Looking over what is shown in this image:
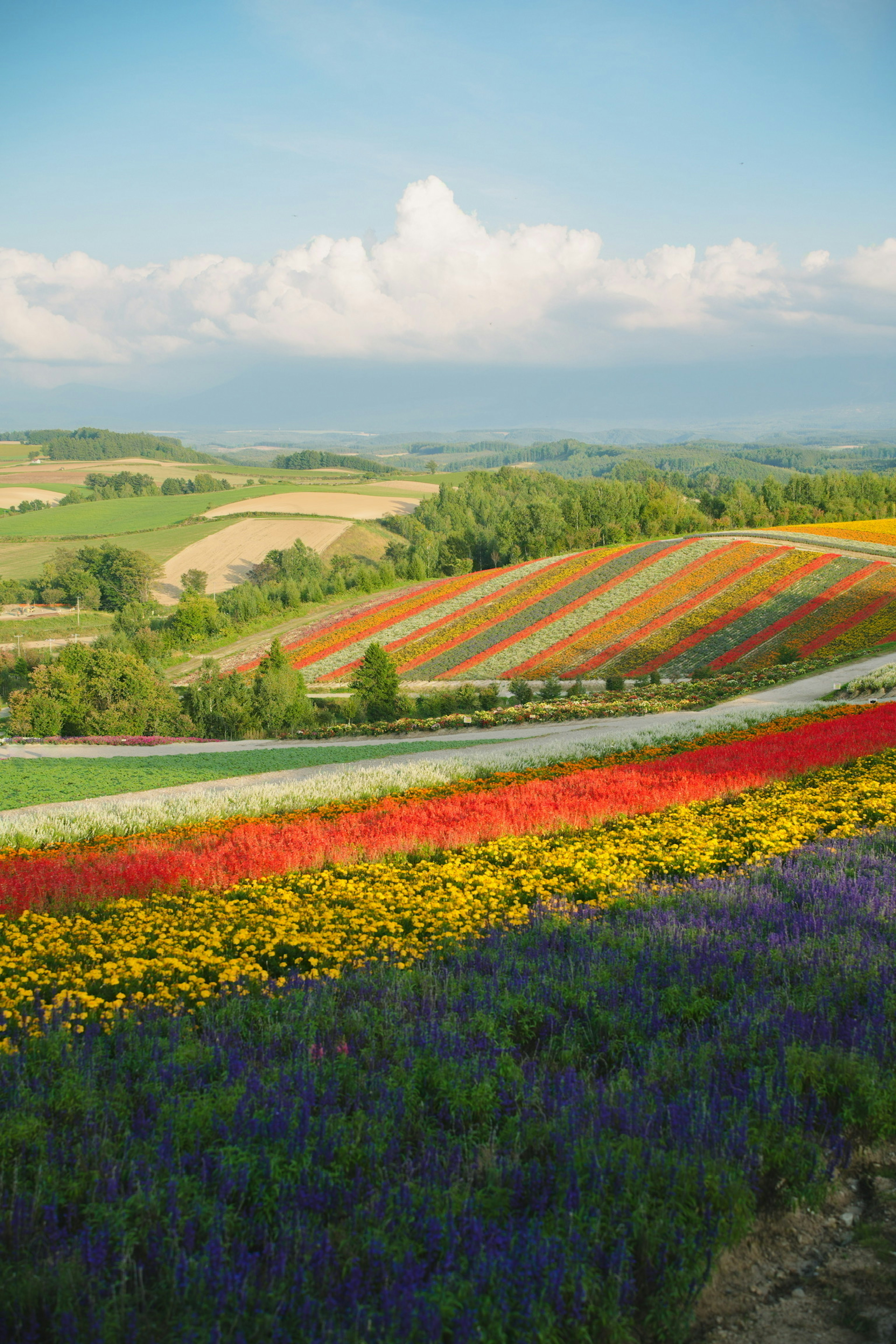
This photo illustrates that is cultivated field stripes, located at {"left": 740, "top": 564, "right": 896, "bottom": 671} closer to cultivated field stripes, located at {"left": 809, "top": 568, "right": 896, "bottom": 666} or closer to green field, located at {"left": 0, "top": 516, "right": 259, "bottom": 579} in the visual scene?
cultivated field stripes, located at {"left": 809, "top": 568, "right": 896, "bottom": 666}

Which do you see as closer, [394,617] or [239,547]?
[394,617]

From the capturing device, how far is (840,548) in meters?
66.4

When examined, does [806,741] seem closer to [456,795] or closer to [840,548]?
[456,795]

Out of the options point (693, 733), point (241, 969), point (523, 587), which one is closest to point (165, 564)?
point (523, 587)

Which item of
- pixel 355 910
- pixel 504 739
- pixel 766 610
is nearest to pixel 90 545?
pixel 766 610

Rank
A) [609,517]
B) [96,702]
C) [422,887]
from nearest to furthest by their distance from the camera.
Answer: [422,887] → [96,702] → [609,517]

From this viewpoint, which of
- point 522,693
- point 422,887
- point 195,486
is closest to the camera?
point 422,887

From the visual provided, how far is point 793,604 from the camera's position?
2207 inches

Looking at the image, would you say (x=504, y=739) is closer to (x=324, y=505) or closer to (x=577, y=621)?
(x=577, y=621)

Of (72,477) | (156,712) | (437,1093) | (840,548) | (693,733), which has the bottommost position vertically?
(156,712)

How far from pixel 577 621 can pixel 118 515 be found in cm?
10457

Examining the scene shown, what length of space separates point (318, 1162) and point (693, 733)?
66.6 feet

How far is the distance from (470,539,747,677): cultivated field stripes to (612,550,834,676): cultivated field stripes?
4.53 metres

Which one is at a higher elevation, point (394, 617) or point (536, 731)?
point (394, 617)
